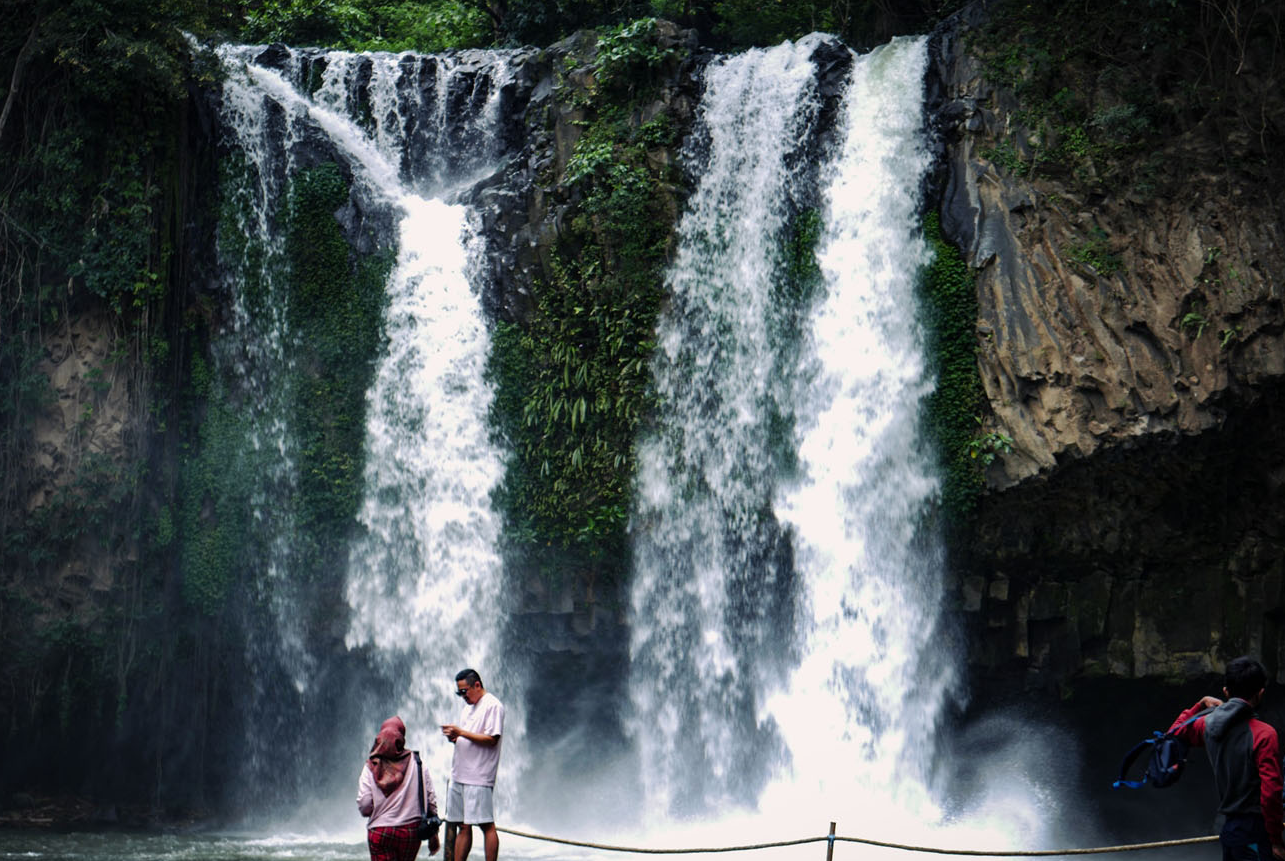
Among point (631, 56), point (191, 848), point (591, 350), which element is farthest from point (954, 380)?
point (191, 848)

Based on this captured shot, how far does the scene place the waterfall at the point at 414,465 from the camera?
593 inches

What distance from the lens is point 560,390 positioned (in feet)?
50.9

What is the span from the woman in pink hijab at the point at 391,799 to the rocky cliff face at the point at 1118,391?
8956 millimetres

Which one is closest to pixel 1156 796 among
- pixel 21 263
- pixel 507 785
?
pixel 507 785

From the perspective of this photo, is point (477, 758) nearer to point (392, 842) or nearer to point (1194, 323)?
point (392, 842)

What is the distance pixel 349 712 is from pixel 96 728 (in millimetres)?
3647

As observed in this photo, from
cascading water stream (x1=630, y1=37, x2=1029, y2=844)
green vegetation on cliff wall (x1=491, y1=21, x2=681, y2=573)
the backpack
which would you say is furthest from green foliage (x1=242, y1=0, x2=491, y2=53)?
the backpack

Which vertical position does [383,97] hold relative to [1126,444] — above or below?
above

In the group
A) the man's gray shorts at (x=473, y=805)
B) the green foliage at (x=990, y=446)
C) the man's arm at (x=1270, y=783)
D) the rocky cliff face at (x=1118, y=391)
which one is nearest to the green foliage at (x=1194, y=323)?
the rocky cliff face at (x=1118, y=391)

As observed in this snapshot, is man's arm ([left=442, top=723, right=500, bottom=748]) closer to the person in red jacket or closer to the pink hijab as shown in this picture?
the pink hijab

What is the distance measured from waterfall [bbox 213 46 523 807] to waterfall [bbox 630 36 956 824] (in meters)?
2.20

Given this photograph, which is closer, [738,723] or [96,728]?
[738,723]

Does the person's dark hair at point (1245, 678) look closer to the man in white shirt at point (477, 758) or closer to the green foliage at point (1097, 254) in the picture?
the man in white shirt at point (477, 758)

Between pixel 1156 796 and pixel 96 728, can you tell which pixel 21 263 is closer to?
pixel 96 728
